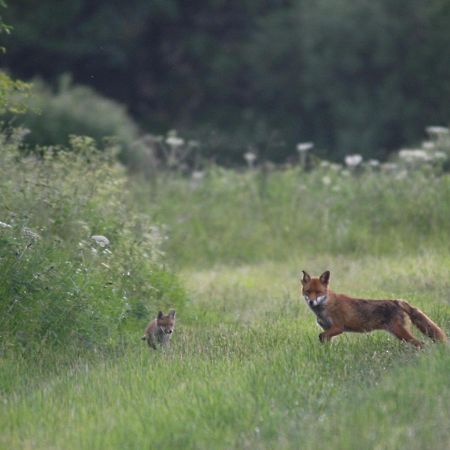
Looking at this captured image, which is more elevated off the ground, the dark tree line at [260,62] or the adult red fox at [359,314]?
the dark tree line at [260,62]

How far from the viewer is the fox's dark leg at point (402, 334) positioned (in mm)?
9946

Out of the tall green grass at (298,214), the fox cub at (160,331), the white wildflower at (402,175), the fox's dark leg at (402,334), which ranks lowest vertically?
the fox cub at (160,331)

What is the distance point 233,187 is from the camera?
21047 mm

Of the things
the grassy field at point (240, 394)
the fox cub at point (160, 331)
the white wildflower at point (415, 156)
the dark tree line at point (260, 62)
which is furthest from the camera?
the dark tree line at point (260, 62)

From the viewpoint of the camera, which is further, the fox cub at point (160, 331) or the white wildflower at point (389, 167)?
the white wildflower at point (389, 167)

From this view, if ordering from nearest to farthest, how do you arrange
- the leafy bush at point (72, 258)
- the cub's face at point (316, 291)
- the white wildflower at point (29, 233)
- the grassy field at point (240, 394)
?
1. the grassy field at point (240, 394)
2. the cub's face at point (316, 291)
3. the leafy bush at point (72, 258)
4. the white wildflower at point (29, 233)

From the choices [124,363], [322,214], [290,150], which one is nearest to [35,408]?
[124,363]

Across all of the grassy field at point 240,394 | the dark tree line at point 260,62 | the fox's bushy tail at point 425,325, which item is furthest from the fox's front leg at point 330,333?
the dark tree line at point 260,62

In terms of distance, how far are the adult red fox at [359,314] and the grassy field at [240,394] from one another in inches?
6.6

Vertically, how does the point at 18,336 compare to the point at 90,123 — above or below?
below

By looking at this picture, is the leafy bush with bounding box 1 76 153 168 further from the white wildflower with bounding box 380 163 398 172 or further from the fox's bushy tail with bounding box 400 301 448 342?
the fox's bushy tail with bounding box 400 301 448 342

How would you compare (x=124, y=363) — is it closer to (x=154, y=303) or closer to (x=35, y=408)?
(x=35, y=408)

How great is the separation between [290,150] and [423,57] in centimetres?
621

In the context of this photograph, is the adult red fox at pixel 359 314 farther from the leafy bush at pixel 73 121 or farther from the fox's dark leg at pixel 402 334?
the leafy bush at pixel 73 121
